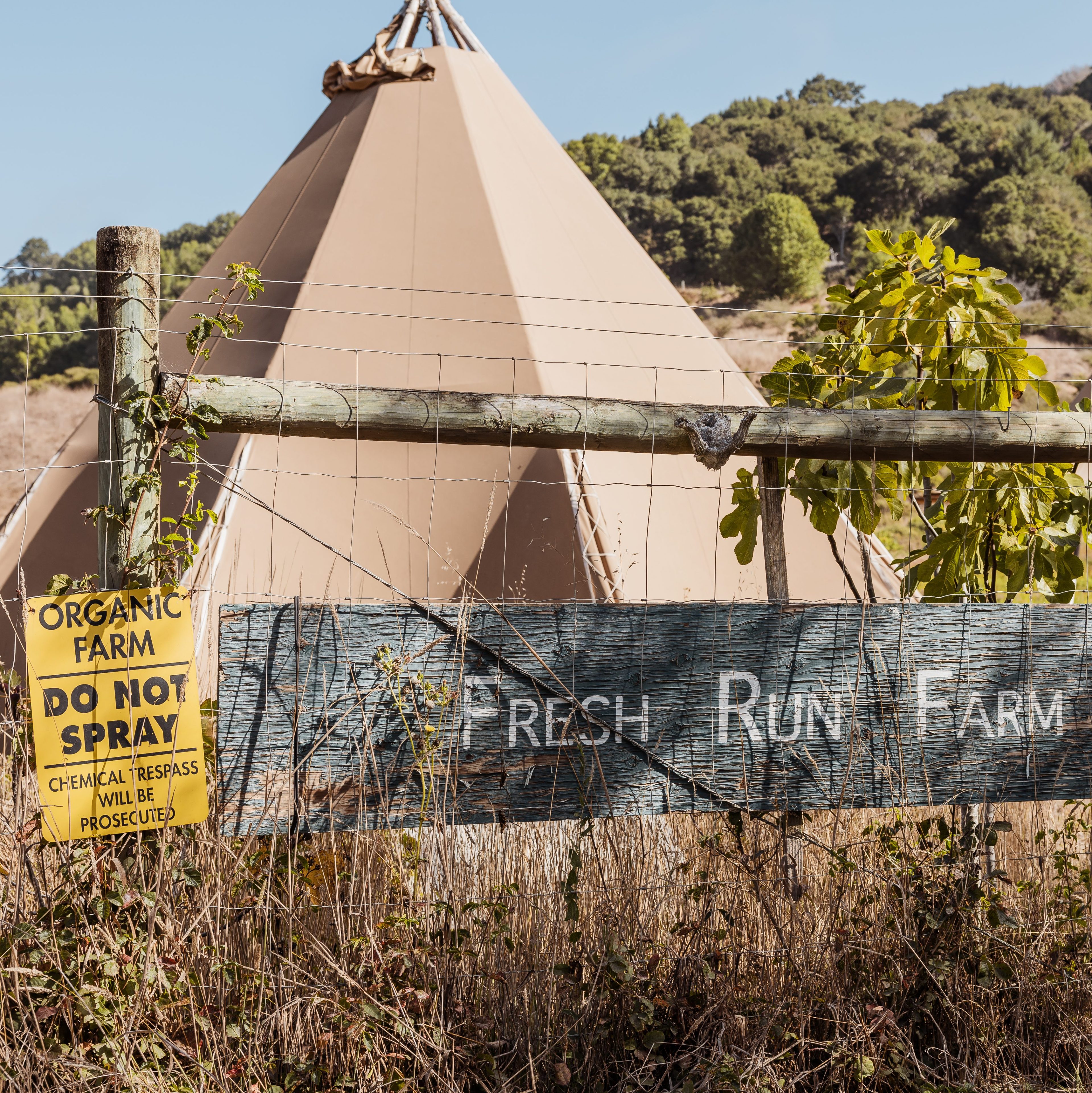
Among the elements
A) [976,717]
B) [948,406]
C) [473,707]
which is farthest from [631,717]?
[948,406]

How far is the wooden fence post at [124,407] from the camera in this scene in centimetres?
178

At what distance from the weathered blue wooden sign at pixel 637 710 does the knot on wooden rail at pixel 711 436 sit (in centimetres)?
33

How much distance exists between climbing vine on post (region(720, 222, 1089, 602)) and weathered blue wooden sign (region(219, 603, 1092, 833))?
60 cm

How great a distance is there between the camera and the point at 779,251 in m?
28.5

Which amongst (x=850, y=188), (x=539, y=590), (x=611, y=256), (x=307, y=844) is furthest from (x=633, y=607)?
(x=850, y=188)

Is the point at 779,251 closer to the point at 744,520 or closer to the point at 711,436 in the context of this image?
the point at 744,520

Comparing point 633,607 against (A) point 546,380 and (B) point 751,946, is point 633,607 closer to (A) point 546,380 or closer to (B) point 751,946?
(B) point 751,946

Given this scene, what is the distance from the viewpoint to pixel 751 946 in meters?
2.06

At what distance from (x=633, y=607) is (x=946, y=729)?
78cm

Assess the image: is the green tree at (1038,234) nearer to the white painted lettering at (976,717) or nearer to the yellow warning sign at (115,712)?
the white painted lettering at (976,717)

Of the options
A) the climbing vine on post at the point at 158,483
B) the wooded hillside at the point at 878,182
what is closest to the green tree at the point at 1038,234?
the wooded hillside at the point at 878,182

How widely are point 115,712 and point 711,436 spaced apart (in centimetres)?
135

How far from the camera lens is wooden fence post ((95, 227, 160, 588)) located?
1783 mm

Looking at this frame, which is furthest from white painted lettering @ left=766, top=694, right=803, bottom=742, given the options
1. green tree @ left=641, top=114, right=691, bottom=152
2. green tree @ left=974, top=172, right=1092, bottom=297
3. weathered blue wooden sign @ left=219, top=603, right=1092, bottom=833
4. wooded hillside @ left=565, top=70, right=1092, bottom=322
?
green tree @ left=641, top=114, right=691, bottom=152
